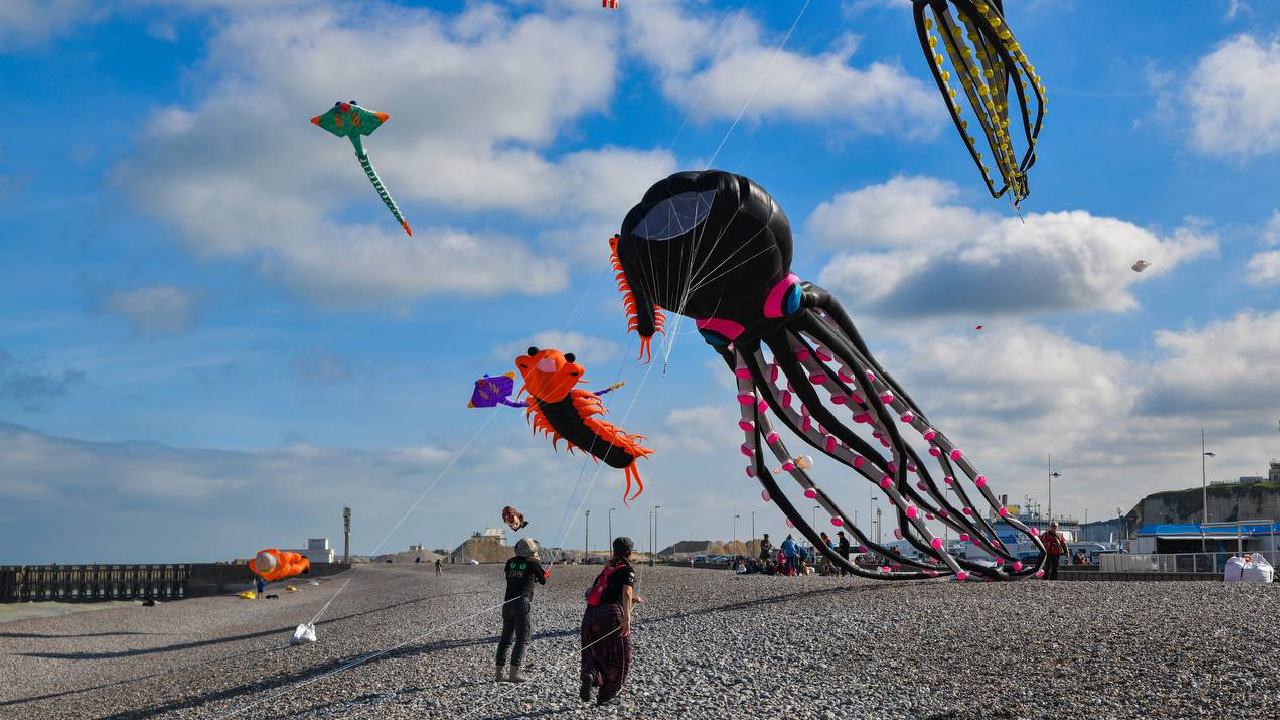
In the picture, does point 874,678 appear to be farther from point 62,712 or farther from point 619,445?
point 62,712

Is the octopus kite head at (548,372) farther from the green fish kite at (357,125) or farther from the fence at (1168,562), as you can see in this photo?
the fence at (1168,562)

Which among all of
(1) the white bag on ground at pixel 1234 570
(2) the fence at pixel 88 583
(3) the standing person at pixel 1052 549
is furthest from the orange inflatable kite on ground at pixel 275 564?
(2) the fence at pixel 88 583

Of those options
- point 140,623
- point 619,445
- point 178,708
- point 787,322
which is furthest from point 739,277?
point 140,623

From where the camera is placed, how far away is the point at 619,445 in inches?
635

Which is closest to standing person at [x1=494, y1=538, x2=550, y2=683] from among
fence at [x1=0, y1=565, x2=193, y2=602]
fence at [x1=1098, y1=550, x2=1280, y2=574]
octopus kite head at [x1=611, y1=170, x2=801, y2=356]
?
octopus kite head at [x1=611, y1=170, x2=801, y2=356]

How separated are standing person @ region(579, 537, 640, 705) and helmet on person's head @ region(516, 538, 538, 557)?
1563 mm

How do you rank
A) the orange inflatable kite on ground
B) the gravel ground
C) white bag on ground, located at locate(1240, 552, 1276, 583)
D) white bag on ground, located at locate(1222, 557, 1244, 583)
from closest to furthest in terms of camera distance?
the gravel ground, white bag on ground, located at locate(1240, 552, 1276, 583), white bag on ground, located at locate(1222, 557, 1244, 583), the orange inflatable kite on ground

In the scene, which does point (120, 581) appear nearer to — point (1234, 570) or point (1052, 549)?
point (1052, 549)

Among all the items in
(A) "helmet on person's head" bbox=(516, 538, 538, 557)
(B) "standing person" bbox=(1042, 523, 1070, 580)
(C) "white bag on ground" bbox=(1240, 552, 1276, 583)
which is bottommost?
(C) "white bag on ground" bbox=(1240, 552, 1276, 583)

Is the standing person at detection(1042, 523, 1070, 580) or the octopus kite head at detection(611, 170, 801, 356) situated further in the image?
the standing person at detection(1042, 523, 1070, 580)

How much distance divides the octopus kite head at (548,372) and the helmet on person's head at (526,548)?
3.77 meters

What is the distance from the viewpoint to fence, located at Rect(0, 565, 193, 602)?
7975 centimetres

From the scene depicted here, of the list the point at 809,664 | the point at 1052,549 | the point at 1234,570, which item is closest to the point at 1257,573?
the point at 1234,570

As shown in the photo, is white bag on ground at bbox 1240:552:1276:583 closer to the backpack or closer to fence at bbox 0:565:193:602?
the backpack
